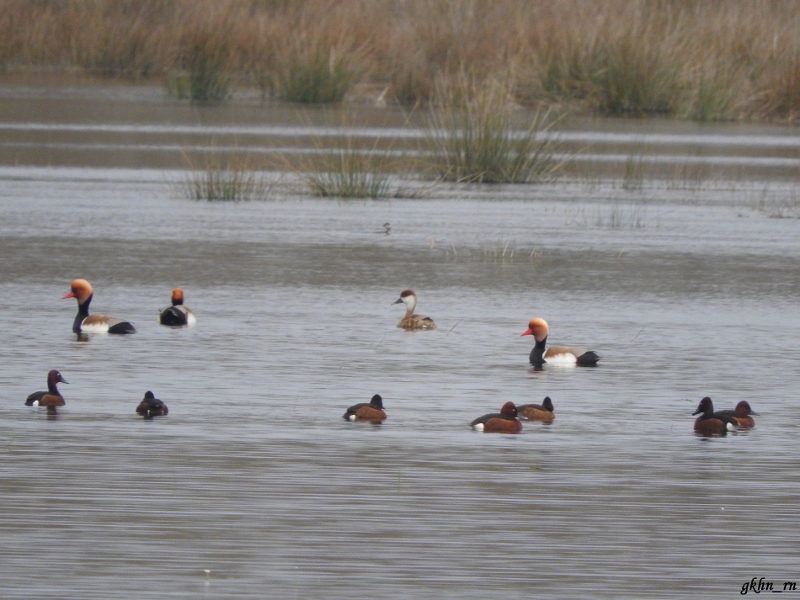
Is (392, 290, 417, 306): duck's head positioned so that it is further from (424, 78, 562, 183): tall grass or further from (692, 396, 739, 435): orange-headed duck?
(424, 78, 562, 183): tall grass

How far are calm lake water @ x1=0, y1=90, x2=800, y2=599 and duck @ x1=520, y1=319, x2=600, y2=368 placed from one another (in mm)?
98

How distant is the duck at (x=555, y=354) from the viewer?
10891mm

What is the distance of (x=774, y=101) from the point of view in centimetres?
3350

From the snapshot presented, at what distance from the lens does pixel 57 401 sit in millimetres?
8961

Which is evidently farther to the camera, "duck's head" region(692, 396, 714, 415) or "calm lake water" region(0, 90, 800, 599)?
"duck's head" region(692, 396, 714, 415)

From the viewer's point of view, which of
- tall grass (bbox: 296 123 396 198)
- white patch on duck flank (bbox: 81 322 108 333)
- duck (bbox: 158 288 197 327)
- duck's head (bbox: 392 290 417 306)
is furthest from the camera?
tall grass (bbox: 296 123 396 198)

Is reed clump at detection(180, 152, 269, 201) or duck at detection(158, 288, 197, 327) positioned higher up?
duck at detection(158, 288, 197, 327)

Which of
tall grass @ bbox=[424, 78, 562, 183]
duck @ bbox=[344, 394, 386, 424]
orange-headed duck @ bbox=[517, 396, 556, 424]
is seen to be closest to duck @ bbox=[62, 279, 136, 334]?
duck @ bbox=[344, 394, 386, 424]

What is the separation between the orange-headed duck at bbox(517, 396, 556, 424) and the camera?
29.4 feet

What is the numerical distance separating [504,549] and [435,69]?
28.6m

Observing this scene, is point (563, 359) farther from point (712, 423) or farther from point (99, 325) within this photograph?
point (99, 325)

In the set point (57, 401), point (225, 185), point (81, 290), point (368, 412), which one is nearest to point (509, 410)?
point (368, 412)

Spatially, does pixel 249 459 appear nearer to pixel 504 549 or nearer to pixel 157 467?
pixel 157 467

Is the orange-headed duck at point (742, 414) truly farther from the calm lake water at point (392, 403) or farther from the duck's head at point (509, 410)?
the duck's head at point (509, 410)
